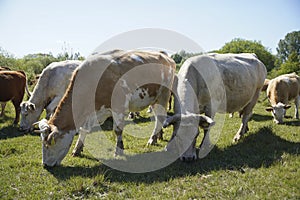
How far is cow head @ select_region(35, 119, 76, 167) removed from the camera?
5938mm

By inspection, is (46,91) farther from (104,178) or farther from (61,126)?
(104,178)

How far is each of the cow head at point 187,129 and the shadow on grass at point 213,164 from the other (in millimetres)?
306

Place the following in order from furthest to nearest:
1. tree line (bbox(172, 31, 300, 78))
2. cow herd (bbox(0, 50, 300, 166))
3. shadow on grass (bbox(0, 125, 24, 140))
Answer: tree line (bbox(172, 31, 300, 78)) < shadow on grass (bbox(0, 125, 24, 140)) < cow herd (bbox(0, 50, 300, 166))

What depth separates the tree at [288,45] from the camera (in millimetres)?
76312

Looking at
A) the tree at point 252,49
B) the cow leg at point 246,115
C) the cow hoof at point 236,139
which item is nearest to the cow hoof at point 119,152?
the cow hoof at point 236,139

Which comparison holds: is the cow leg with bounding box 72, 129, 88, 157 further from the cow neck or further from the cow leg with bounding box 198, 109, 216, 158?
the cow leg with bounding box 198, 109, 216, 158

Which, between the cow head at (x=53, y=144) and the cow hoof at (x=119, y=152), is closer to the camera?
the cow head at (x=53, y=144)

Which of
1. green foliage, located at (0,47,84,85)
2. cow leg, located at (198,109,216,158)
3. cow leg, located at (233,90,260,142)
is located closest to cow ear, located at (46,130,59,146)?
cow leg, located at (198,109,216,158)

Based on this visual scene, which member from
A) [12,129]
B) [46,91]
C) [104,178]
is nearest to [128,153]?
[104,178]

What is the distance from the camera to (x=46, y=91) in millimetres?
10133

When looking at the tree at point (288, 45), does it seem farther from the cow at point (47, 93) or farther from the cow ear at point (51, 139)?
the cow ear at point (51, 139)

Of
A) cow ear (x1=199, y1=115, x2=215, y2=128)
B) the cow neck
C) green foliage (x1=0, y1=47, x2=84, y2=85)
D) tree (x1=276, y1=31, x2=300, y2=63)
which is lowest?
green foliage (x1=0, y1=47, x2=84, y2=85)

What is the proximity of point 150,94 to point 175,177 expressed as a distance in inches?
122

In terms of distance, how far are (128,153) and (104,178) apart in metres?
1.79
